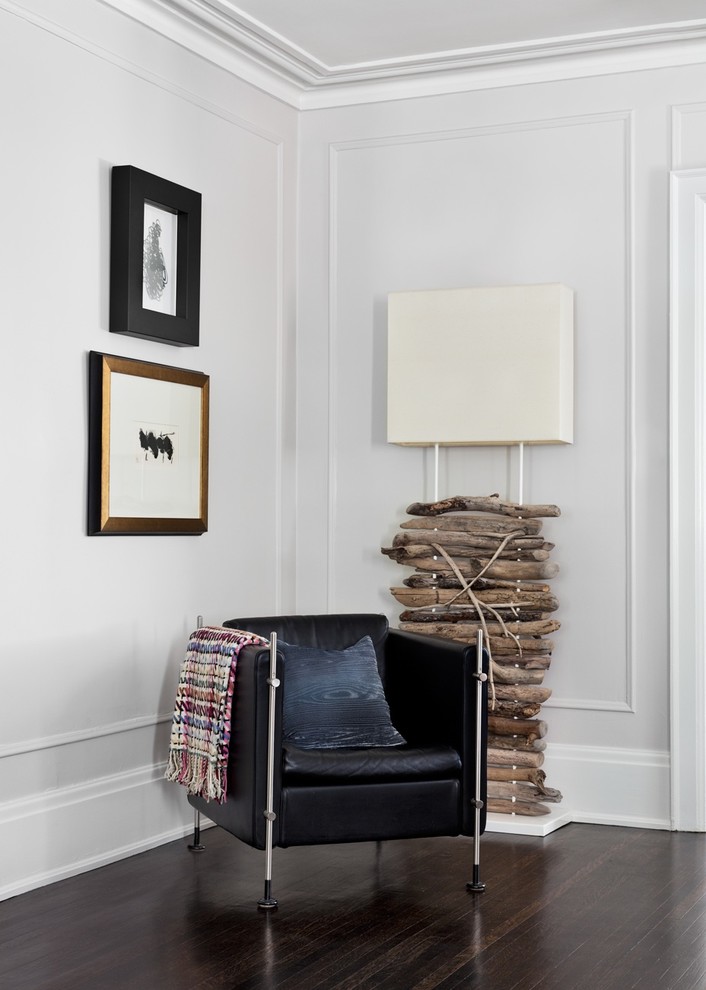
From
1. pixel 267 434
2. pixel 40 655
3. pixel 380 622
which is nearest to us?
pixel 40 655

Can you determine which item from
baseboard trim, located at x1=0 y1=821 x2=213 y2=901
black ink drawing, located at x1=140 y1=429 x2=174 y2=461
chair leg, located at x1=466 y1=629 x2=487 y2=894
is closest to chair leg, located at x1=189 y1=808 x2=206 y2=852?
baseboard trim, located at x1=0 y1=821 x2=213 y2=901

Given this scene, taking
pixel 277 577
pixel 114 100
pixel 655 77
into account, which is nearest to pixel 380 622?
pixel 277 577

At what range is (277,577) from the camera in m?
5.21

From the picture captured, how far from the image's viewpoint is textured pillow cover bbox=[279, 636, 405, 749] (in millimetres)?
3852

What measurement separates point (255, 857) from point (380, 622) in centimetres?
93

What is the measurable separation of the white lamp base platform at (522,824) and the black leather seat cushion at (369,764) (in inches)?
33.9

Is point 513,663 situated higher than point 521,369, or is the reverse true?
point 521,369

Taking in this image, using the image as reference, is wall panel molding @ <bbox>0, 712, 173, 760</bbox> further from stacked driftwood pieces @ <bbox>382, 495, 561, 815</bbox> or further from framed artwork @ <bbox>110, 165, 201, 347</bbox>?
framed artwork @ <bbox>110, 165, 201, 347</bbox>

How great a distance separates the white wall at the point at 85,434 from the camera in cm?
376

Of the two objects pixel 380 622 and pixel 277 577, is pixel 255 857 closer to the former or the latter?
pixel 380 622

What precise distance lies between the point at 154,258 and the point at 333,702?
66.4 inches

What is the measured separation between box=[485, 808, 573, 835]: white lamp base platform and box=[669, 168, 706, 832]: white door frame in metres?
0.48

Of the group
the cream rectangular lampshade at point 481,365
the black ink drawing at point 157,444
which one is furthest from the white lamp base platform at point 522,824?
the black ink drawing at point 157,444

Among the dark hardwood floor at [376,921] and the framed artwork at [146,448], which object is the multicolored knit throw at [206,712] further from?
the framed artwork at [146,448]
